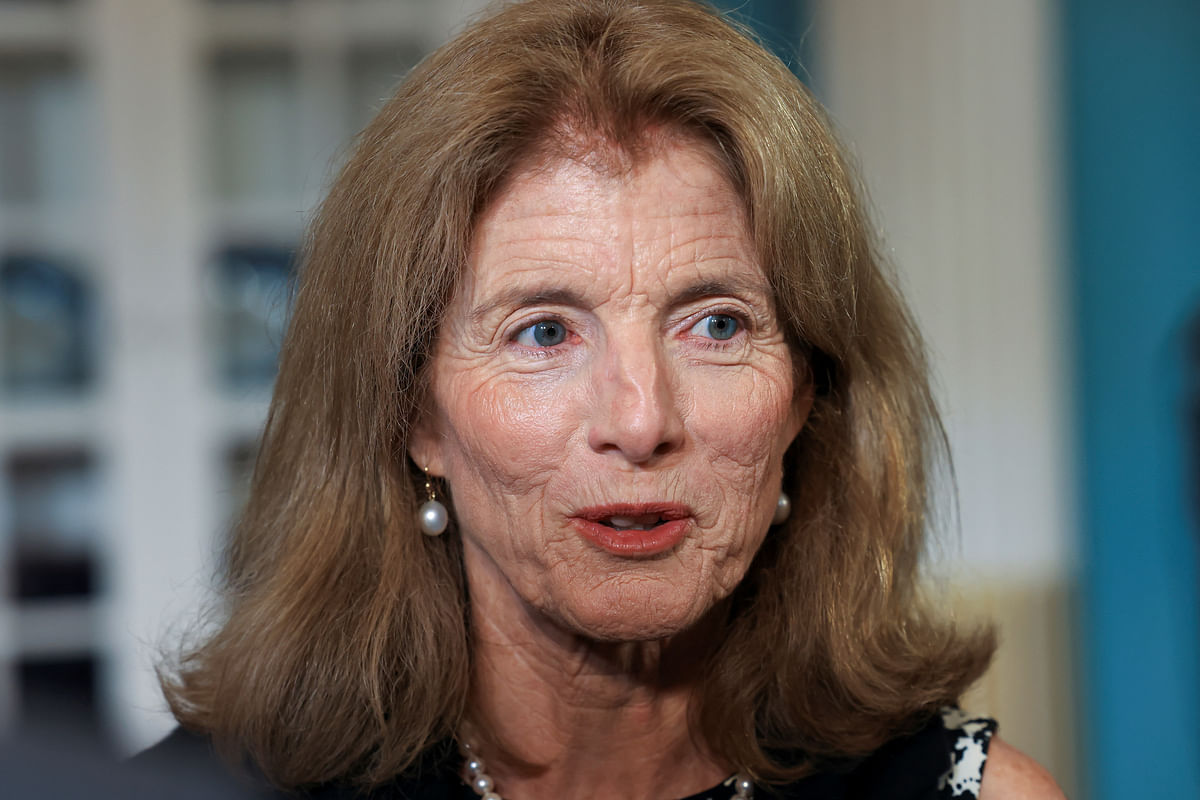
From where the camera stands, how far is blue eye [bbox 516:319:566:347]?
47.9 inches

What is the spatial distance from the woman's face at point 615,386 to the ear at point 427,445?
0.20 ft

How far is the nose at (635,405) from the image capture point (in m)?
1.14

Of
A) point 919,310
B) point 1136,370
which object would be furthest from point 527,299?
point 1136,370

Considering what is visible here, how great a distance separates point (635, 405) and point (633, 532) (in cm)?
14

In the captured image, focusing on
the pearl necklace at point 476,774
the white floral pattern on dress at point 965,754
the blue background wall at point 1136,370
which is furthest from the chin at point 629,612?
the blue background wall at point 1136,370

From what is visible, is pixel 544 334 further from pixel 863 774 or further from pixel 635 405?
pixel 863 774

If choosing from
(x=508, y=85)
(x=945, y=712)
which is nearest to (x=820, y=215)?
(x=508, y=85)

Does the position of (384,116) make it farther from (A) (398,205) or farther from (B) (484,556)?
(B) (484,556)

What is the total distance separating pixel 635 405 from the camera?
115cm

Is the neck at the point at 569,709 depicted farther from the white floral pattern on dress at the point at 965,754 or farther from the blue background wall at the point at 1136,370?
the blue background wall at the point at 1136,370

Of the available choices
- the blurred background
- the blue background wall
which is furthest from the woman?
the blue background wall

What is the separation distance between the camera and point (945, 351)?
112 inches

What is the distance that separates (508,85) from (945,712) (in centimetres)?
89

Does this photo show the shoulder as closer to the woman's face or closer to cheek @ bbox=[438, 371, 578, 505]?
the woman's face
